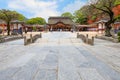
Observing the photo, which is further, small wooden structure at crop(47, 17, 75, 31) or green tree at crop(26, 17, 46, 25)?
green tree at crop(26, 17, 46, 25)

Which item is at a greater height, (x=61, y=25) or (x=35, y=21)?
(x=35, y=21)

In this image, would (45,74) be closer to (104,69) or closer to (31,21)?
(104,69)

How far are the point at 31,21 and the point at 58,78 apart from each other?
270 ft

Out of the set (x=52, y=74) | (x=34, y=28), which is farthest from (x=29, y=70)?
(x=34, y=28)

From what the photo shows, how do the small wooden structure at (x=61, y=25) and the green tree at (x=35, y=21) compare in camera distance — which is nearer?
the small wooden structure at (x=61, y=25)

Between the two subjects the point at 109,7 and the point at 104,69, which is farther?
the point at 109,7

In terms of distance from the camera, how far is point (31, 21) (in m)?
87.6

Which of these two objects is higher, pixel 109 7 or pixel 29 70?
pixel 109 7

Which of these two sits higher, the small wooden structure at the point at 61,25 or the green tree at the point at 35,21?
the green tree at the point at 35,21

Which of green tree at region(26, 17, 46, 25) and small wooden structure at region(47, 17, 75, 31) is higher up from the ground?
green tree at region(26, 17, 46, 25)

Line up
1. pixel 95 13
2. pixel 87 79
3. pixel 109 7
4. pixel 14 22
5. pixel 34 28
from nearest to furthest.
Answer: pixel 87 79
pixel 109 7
pixel 95 13
pixel 14 22
pixel 34 28

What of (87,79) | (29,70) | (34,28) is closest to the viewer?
(87,79)

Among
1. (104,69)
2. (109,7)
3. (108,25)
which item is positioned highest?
(109,7)

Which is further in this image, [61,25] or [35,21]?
[35,21]
